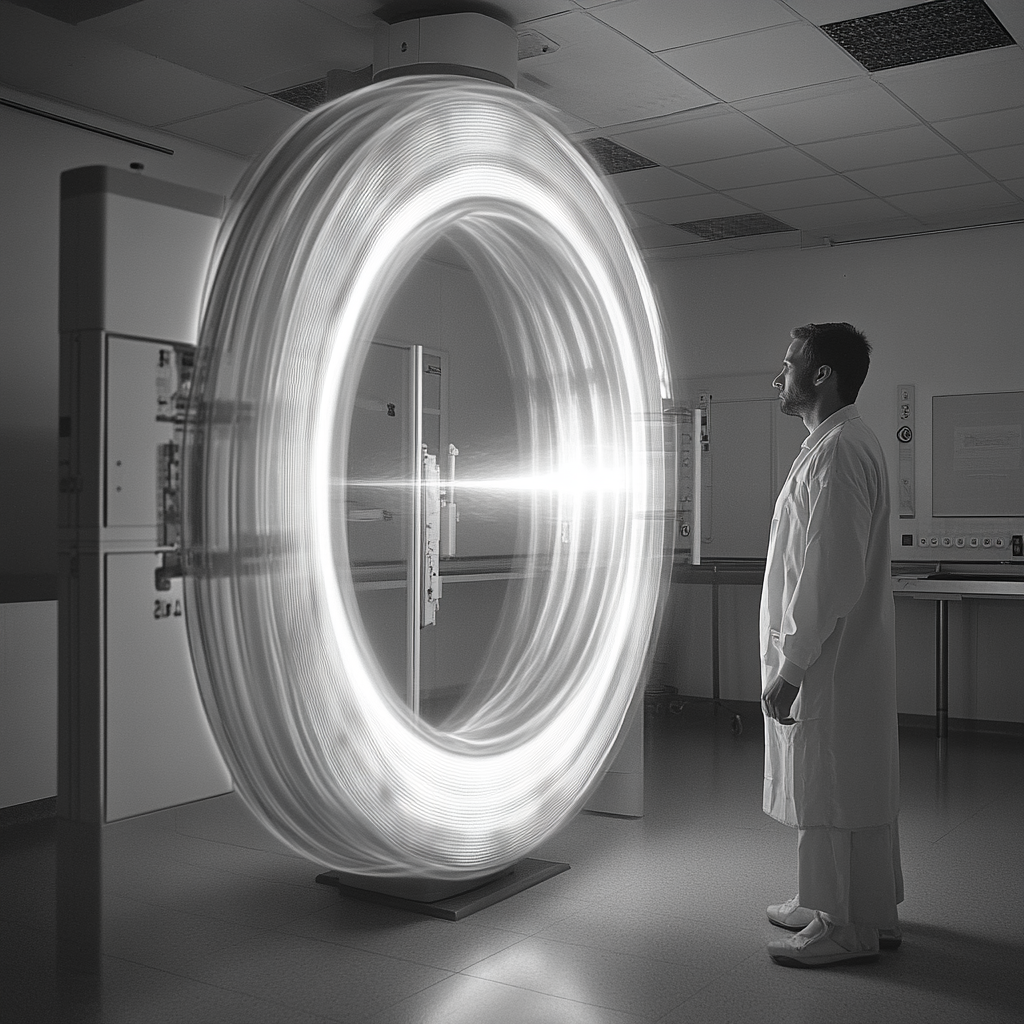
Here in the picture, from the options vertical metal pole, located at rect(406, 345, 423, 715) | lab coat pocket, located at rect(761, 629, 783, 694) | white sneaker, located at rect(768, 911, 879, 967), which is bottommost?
white sneaker, located at rect(768, 911, 879, 967)

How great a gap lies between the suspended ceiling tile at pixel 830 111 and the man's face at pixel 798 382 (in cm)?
201

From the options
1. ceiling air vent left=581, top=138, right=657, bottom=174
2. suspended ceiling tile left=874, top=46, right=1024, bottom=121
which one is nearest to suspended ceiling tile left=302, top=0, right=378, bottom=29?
ceiling air vent left=581, top=138, right=657, bottom=174

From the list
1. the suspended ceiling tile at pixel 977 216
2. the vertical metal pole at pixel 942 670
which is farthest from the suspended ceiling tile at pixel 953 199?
the vertical metal pole at pixel 942 670

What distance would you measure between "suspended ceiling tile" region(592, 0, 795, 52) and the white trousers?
→ 2815 mm

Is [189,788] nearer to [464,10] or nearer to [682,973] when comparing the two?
[682,973]

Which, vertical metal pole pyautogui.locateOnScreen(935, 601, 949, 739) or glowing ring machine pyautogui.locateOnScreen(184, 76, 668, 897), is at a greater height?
glowing ring machine pyautogui.locateOnScreen(184, 76, 668, 897)

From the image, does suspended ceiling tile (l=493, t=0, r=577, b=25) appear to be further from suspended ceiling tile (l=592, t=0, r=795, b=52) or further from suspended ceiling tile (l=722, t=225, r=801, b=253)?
suspended ceiling tile (l=722, t=225, r=801, b=253)

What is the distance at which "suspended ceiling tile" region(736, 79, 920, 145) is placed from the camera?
5.03 metres

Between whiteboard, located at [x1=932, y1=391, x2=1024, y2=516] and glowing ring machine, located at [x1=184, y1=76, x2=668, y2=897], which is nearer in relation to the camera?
glowing ring machine, located at [x1=184, y1=76, x2=668, y2=897]

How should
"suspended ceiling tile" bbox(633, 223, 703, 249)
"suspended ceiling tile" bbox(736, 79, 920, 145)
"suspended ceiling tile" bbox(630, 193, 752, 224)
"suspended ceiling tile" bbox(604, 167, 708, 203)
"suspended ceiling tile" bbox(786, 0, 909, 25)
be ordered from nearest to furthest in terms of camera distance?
"suspended ceiling tile" bbox(786, 0, 909, 25)
"suspended ceiling tile" bbox(736, 79, 920, 145)
"suspended ceiling tile" bbox(604, 167, 708, 203)
"suspended ceiling tile" bbox(630, 193, 752, 224)
"suspended ceiling tile" bbox(633, 223, 703, 249)

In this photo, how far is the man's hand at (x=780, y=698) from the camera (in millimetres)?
3109

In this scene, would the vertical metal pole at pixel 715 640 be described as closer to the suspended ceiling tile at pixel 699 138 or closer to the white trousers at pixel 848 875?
the suspended ceiling tile at pixel 699 138

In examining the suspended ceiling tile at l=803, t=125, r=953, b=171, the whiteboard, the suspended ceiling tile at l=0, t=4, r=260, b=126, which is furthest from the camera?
the whiteboard

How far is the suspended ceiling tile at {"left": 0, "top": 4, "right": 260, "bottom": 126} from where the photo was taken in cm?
441
